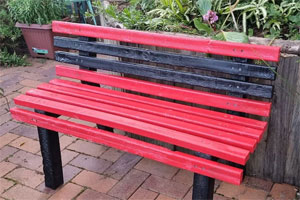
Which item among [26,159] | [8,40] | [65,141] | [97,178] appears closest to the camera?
[97,178]

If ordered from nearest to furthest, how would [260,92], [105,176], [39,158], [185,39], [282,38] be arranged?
1. [260,92]
2. [185,39]
3. [282,38]
4. [105,176]
5. [39,158]

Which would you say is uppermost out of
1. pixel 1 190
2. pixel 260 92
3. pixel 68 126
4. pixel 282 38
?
pixel 282 38

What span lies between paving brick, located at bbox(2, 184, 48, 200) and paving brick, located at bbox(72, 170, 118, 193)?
265 millimetres

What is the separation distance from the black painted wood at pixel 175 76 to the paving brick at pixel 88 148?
73cm

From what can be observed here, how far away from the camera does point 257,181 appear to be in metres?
3.01

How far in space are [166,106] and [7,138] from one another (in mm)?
1650

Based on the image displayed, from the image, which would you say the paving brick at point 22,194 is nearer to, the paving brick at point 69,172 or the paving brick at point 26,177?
the paving brick at point 26,177

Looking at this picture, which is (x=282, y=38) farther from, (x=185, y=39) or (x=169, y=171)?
(x=169, y=171)

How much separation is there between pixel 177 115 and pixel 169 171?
74cm

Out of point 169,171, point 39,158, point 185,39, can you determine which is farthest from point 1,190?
point 185,39

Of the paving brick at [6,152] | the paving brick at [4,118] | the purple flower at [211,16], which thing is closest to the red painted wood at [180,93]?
the purple flower at [211,16]

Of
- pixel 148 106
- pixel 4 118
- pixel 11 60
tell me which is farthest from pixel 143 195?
pixel 11 60

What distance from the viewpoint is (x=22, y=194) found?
2984mm

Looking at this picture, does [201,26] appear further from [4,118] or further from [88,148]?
[4,118]
